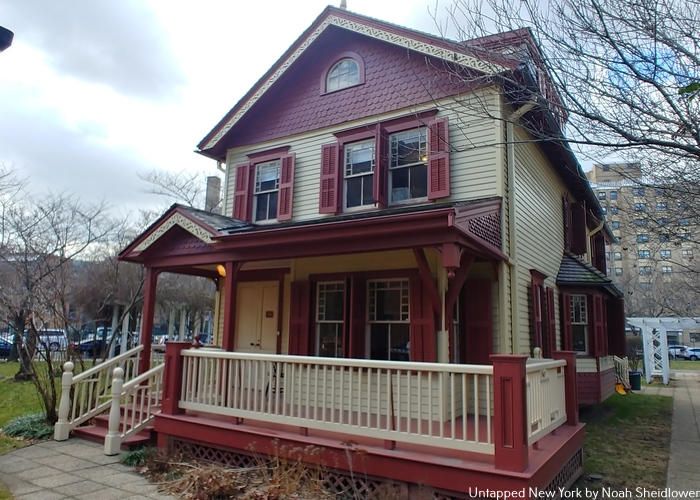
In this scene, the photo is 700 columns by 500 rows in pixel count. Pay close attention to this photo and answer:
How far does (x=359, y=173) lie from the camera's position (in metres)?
9.02

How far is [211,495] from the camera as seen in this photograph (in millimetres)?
5152

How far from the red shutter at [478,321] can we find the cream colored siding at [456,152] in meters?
1.49

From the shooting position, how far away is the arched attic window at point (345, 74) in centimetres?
940

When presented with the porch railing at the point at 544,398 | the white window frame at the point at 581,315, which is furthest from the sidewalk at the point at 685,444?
the white window frame at the point at 581,315

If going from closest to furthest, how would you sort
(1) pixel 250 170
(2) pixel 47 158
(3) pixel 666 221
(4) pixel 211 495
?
(4) pixel 211 495 < (3) pixel 666 221 < (1) pixel 250 170 < (2) pixel 47 158

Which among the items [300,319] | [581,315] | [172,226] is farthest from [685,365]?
[172,226]

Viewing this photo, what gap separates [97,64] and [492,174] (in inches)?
397

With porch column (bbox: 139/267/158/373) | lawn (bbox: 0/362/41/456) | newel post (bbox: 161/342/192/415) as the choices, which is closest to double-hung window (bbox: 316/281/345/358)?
newel post (bbox: 161/342/192/415)

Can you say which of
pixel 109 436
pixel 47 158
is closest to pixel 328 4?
pixel 109 436

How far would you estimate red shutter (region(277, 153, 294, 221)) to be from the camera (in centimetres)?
973

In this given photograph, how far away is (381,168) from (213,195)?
1510 cm

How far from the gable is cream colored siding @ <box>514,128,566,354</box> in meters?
1.94

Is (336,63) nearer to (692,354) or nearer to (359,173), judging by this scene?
(359,173)

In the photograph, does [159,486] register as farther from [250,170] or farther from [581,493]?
[250,170]
